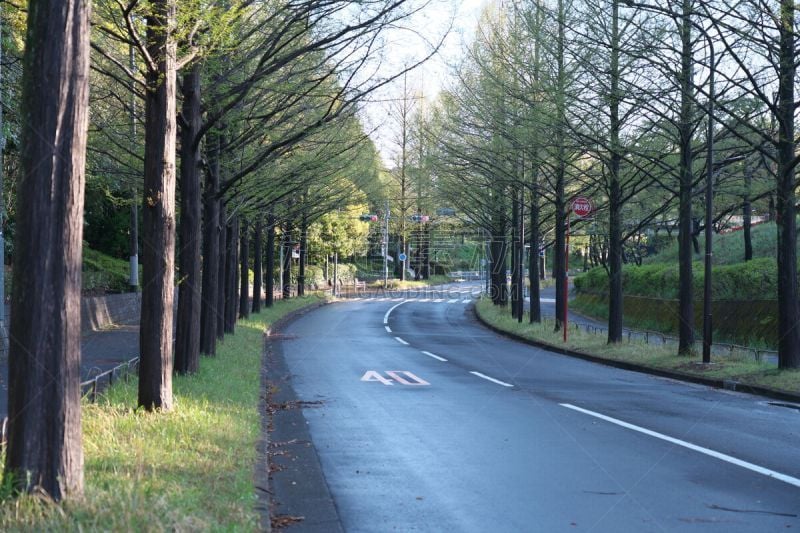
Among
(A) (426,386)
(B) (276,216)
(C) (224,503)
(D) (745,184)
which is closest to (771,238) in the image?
(D) (745,184)

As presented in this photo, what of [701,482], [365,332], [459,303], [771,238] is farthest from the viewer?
[459,303]

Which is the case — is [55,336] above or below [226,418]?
above

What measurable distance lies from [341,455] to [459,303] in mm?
50120

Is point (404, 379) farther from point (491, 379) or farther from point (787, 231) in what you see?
point (787, 231)

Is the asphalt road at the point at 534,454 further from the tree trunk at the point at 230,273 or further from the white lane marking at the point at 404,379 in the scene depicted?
the tree trunk at the point at 230,273

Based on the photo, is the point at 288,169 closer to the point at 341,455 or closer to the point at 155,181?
the point at 155,181

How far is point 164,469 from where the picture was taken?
6.79 meters

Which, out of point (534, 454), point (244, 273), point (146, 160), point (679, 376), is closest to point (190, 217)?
point (146, 160)

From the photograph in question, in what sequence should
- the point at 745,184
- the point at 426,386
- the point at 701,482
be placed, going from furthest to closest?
the point at 745,184 → the point at 426,386 → the point at 701,482

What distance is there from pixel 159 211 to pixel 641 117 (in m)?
15.0

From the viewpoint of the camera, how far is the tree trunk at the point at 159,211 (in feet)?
32.8

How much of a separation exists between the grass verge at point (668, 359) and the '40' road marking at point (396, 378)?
575cm

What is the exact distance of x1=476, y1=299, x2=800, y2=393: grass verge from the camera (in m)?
16.1

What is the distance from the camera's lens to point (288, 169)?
21.7m
